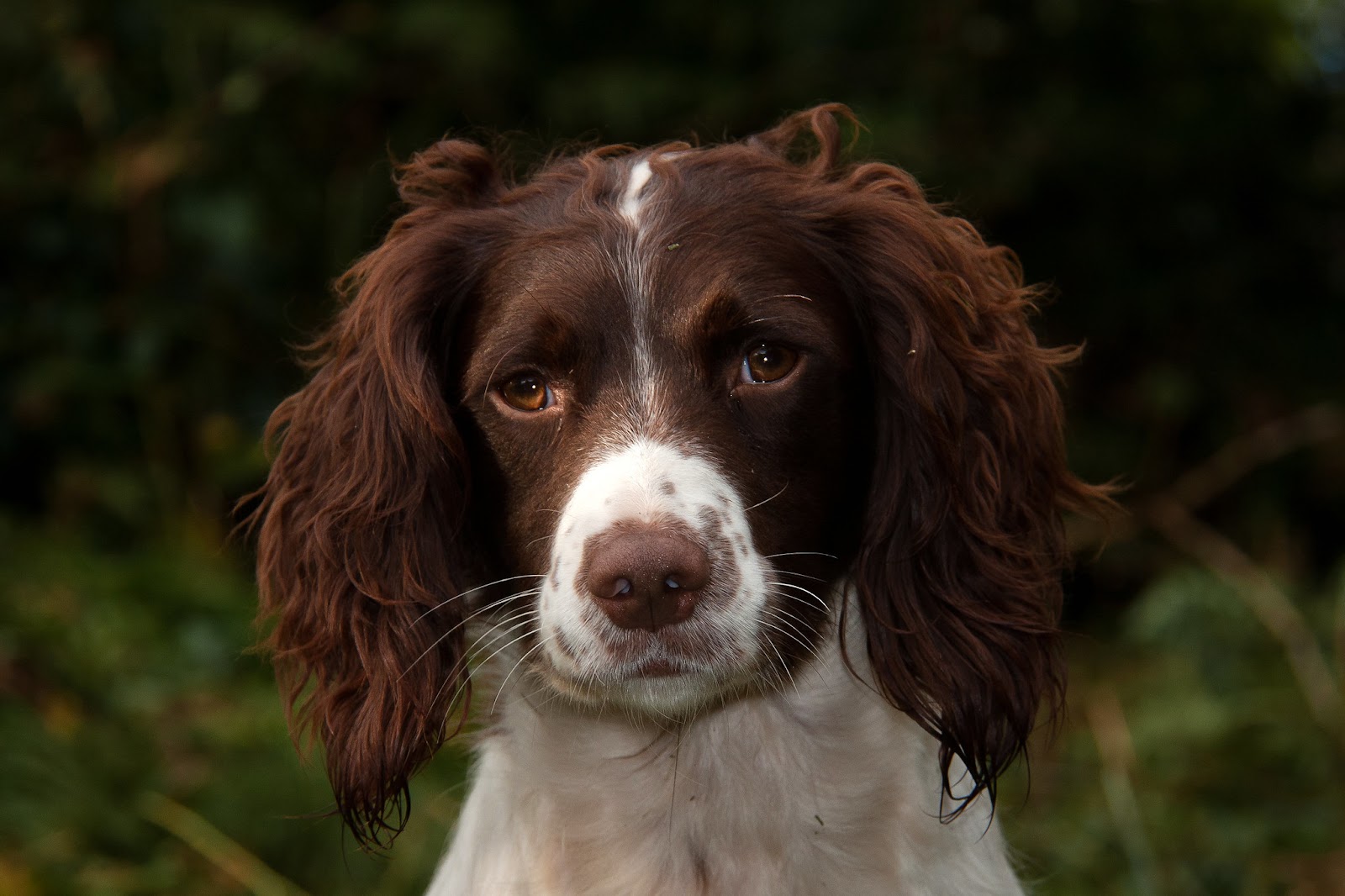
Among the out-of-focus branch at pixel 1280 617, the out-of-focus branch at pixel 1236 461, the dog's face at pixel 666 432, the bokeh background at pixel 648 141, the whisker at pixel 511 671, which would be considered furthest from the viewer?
the out-of-focus branch at pixel 1236 461

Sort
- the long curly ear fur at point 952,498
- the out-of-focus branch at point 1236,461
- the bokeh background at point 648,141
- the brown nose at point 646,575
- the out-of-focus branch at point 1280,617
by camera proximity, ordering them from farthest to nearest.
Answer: the out-of-focus branch at point 1236,461, the bokeh background at point 648,141, the out-of-focus branch at point 1280,617, the long curly ear fur at point 952,498, the brown nose at point 646,575

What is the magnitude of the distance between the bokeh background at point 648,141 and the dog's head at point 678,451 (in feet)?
7.57

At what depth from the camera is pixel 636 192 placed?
2.95 meters

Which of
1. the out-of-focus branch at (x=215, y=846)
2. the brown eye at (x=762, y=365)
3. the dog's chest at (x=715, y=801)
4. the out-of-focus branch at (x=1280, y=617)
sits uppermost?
the brown eye at (x=762, y=365)

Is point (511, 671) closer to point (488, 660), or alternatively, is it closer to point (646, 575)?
point (488, 660)

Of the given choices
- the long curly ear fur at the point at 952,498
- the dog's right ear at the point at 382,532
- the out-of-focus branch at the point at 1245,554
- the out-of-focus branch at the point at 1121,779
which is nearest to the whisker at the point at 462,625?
the dog's right ear at the point at 382,532

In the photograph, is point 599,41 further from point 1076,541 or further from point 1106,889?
point 1106,889

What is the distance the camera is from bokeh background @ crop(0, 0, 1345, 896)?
18.5 ft

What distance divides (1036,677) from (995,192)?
369 centimetres

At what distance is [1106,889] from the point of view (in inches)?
172

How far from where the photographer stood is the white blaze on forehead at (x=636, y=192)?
9.47ft

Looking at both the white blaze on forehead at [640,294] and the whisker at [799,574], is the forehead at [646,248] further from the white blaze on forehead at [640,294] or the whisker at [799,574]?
the whisker at [799,574]

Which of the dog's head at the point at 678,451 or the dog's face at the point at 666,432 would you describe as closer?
the dog's face at the point at 666,432

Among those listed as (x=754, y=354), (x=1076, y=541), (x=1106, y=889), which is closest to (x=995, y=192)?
(x=1076, y=541)
